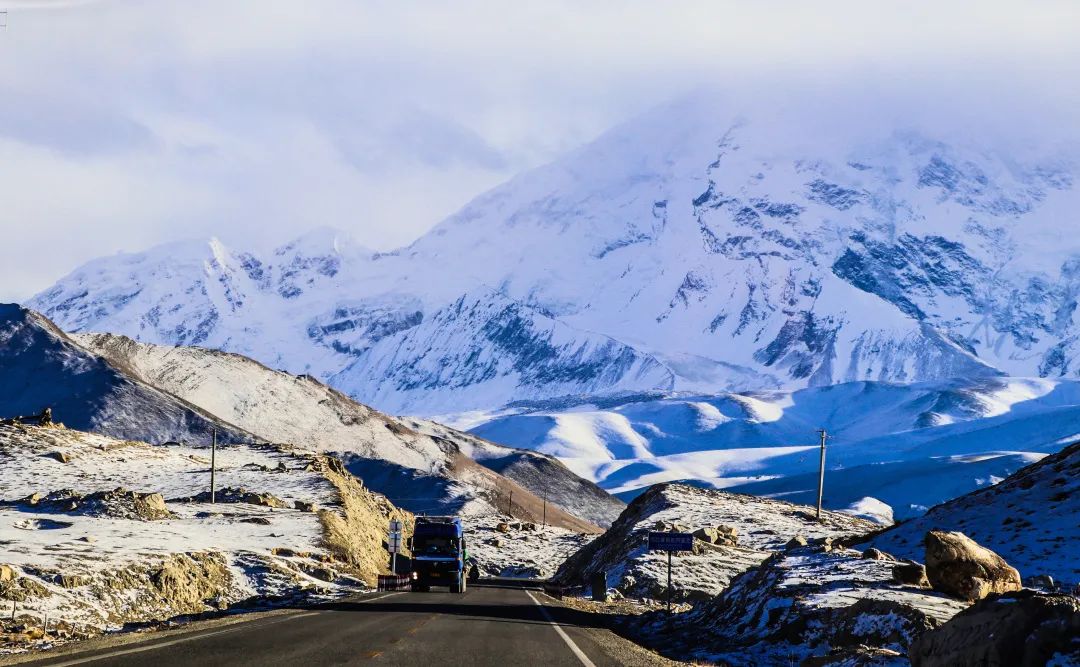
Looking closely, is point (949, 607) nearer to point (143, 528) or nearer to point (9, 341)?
point (143, 528)

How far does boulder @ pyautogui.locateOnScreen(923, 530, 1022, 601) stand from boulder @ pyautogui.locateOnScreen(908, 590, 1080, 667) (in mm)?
11513

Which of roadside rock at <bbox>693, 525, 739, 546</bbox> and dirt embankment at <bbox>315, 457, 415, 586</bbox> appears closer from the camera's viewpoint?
dirt embankment at <bbox>315, 457, 415, 586</bbox>

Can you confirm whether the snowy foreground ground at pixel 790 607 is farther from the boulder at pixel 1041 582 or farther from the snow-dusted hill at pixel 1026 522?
the boulder at pixel 1041 582

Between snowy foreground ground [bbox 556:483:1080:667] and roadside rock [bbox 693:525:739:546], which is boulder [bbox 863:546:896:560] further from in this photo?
roadside rock [bbox 693:525:739:546]

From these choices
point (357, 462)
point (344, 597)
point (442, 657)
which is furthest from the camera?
point (357, 462)

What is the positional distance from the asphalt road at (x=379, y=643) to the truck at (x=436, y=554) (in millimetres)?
14949

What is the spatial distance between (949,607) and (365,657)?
12.7m

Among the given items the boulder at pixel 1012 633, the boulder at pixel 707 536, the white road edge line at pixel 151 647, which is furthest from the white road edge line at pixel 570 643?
the boulder at pixel 707 536

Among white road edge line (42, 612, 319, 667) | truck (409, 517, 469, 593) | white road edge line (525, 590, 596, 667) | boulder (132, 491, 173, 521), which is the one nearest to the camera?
white road edge line (42, 612, 319, 667)

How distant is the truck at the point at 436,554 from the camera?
170 ft

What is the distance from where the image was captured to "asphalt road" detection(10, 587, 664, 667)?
20125 mm

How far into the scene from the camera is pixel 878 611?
85.9 feet

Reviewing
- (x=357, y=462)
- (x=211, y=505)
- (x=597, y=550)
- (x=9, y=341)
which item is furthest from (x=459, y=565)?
(x=9, y=341)

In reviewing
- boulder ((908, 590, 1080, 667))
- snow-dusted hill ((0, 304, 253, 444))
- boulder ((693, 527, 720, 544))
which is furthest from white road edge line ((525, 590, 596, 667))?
snow-dusted hill ((0, 304, 253, 444))
